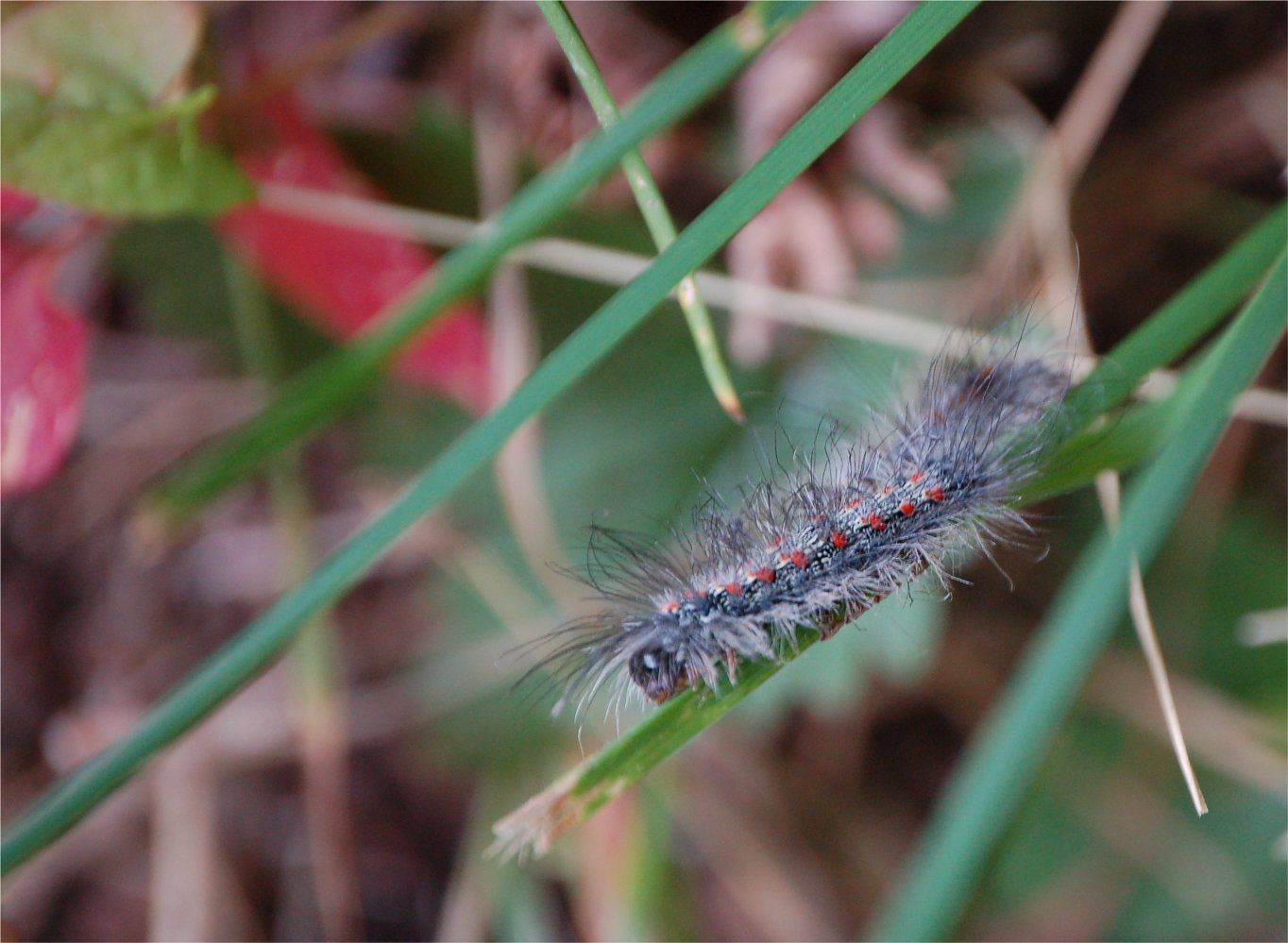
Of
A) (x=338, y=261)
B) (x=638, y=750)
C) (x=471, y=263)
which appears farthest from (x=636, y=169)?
(x=338, y=261)

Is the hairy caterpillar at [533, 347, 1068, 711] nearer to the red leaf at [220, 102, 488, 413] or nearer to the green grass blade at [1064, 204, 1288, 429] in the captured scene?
the green grass blade at [1064, 204, 1288, 429]

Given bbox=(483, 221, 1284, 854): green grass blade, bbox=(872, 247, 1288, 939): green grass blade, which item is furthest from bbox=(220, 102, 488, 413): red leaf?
bbox=(872, 247, 1288, 939): green grass blade

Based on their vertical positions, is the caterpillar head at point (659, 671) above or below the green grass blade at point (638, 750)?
above

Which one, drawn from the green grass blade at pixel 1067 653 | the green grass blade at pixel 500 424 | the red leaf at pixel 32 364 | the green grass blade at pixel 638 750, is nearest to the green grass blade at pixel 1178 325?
the green grass blade at pixel 638 750

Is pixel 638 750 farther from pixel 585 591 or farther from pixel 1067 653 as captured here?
pixel 585 591

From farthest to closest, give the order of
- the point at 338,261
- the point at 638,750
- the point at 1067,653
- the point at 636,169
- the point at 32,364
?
1. the point at 338,261
2. the point at 32,364
3. the point at 636,169
4. the point at 638,750
5. the point at 1067,653

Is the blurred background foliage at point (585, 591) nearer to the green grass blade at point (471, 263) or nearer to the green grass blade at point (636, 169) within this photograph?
the green grass blade at point (471, 263)
